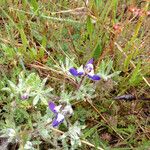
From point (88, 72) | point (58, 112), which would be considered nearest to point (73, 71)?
point (88, 72)

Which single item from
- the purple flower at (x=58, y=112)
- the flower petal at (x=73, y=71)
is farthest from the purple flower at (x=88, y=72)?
the purple flower at (x=58, y=112)

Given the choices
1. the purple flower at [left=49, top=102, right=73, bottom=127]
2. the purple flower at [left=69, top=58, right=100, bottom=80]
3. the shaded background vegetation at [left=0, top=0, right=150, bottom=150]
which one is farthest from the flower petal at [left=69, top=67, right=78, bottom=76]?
the shaded background vegetation at [left=0, top=0, right=150, bottom=150]

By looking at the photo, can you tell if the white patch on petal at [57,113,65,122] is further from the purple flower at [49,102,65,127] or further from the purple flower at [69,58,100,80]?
the purple flower at [69,58,100,80]

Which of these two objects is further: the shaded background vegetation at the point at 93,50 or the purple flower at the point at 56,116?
the shaded background vegetation at the point at 93,50

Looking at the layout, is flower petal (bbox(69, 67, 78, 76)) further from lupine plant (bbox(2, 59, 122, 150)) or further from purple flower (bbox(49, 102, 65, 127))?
purple flower (bbox(49, 102, 65, 127))

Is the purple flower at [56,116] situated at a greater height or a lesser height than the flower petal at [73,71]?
lesser

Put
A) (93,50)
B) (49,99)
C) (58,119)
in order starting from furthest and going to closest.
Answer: (93,50)
(49,99)
(58,119)

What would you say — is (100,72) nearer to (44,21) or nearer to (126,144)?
(126,144)

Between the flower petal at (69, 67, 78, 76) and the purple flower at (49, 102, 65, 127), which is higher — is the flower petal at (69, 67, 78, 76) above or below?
above

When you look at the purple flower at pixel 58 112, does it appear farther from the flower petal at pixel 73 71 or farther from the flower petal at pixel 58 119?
the flower petal at pixel 73 71

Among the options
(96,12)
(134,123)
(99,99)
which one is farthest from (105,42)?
(134,123)

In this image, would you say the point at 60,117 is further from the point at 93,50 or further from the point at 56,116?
the point at 93,50

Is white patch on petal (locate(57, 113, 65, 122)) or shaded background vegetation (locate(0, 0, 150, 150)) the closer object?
white patch on petal (locate(57, 113, 65, 122))
